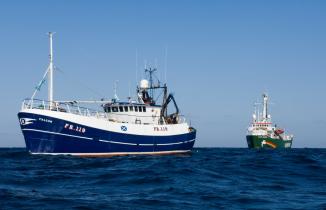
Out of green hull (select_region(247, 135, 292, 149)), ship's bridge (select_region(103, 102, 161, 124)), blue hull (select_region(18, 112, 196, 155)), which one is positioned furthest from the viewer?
green hull (select_region(247, 135, 292, 149))

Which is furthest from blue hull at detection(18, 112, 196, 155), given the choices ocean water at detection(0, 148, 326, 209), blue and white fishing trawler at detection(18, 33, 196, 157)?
ocean water at detection(0, 148, 326, 209)

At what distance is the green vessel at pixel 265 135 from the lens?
10369 cm

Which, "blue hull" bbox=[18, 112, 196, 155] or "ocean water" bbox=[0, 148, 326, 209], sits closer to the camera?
"ocean water" bbox=[0, 148, 326, 209]

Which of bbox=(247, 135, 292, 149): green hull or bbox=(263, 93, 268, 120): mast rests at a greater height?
→ bbox=(263, 93, 268, 120): mast

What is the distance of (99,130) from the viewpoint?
39156 millimetres

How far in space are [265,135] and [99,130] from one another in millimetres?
73705

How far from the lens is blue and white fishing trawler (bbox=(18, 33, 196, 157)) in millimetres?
37125

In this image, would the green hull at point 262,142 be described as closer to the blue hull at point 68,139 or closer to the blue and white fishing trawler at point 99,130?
the blue and white fishing trawler at point 99,130

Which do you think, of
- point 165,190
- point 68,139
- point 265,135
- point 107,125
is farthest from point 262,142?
point 165,190

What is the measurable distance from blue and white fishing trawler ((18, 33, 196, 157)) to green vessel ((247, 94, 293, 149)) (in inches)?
2275

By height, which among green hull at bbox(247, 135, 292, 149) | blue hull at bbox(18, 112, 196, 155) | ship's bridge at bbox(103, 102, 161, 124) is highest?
ship's bridge at bbox(103, 102, 161, 124)

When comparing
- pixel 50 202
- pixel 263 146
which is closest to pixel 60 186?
pixel 50 202

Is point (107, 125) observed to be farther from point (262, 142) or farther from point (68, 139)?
point (262, 142)

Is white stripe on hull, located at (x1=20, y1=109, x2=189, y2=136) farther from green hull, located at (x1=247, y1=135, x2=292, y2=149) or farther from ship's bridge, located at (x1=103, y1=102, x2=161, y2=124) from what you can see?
green hull, located at (x1=247, y1=135, x2=292, y2=149)
